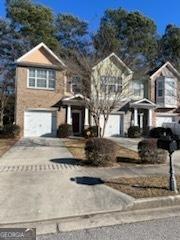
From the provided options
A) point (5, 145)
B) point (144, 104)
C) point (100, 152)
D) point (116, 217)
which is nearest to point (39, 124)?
point (5, 145)

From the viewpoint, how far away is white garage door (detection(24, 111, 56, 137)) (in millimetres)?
26609

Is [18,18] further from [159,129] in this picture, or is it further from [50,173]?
[50,173]

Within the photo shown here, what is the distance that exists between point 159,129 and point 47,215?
23.0 m

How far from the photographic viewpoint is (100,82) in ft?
67.4

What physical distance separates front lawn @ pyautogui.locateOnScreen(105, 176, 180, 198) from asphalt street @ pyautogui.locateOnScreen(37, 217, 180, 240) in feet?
5.14

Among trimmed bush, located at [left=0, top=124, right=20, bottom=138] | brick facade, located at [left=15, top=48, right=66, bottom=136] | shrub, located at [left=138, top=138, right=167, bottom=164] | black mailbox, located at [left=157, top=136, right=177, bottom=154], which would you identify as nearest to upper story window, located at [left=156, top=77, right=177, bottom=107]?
brick facade, located at [left=15, top=48, right=66, bottom=136]

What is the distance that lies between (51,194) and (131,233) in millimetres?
2926

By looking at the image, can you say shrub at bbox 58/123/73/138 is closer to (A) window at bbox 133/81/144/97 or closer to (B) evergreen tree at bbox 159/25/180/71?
(A) window at bbox 133/81/144/97

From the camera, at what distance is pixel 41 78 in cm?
2725

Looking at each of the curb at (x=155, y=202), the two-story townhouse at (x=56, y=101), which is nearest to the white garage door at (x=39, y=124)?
the two-story townhouse at (x=56, y=101)

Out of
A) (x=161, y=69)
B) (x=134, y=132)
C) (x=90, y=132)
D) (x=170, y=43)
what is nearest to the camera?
(x=90, y=132)

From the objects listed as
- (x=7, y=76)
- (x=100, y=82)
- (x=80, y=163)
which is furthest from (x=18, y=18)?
(x=80, y=163)

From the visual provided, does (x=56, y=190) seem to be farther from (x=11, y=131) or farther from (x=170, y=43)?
(x=170, y=43)

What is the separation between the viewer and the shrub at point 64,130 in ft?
85.9
